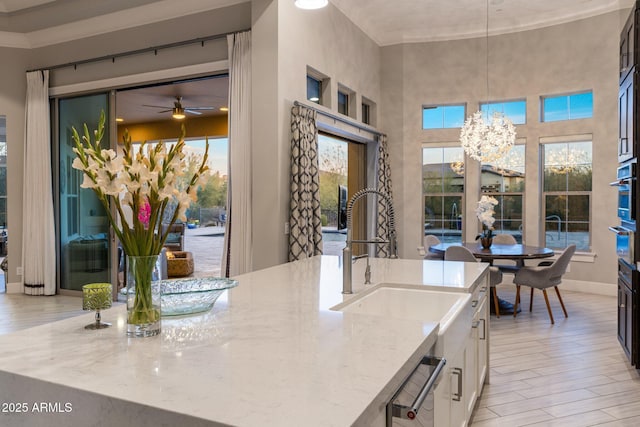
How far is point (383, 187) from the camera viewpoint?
7.14 metres

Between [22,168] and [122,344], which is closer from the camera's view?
[122,344]

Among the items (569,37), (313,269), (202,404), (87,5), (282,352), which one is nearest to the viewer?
(202,404)

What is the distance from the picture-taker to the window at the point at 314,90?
559 centimetres

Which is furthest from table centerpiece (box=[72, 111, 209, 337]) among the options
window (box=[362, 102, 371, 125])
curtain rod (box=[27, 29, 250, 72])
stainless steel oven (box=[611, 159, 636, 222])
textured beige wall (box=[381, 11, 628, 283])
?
textured beige wall (box=[381, 11, 628, 283])

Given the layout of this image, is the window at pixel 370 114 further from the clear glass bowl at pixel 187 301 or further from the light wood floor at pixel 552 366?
the clear glass bowl at pixel 187 301

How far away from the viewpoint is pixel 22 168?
6371 mm

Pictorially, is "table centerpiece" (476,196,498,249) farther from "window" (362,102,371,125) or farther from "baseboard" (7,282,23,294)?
"baseboard" (7,282,23,294)

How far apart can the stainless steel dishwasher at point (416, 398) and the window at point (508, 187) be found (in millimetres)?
6348

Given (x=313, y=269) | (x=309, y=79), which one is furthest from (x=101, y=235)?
(x=313, y=269)

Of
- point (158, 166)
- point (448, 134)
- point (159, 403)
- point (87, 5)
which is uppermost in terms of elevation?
point (87, 5)

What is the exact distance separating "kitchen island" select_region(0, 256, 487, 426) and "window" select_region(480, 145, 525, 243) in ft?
20.5

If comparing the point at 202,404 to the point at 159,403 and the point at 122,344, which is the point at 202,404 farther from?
the point at 122,344

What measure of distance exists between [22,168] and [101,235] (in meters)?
1.49

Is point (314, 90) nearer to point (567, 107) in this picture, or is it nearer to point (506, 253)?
point (506, 253)
